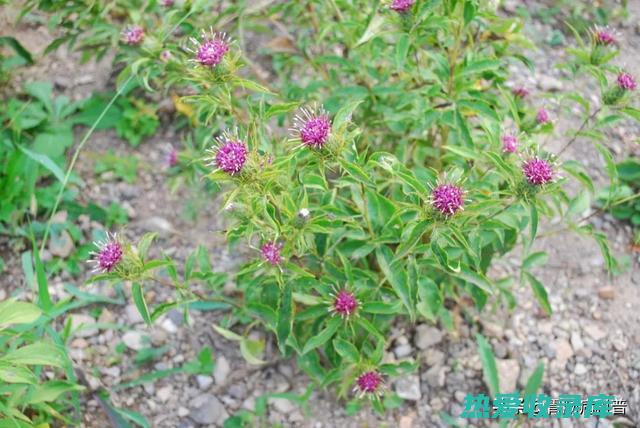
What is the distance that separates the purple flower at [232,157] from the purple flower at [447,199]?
23.9 inches

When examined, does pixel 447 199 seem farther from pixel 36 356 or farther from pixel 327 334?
pixel 36 356

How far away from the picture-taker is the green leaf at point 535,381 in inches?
122

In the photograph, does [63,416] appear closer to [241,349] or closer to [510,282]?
[241,349]

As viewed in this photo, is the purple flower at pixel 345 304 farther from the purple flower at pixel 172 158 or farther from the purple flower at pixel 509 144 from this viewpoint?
the purple flower at pixel 172 158

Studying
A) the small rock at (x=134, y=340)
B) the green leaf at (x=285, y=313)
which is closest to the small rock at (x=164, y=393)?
the small rock at (x=134, y=340)

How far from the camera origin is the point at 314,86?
3334 millimetres

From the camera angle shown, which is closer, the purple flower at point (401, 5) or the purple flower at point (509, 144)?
the purple flower at point (401, 5)

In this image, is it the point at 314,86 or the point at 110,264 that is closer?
the point at 110,264

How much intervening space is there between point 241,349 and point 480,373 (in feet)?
3.64

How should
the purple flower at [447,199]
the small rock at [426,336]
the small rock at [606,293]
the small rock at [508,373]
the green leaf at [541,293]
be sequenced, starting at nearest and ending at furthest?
the purple flower at [447,199], the green leaf at [541,293], the small rock at [508,373], the small rock at [426,336], the small rock at [606,293]

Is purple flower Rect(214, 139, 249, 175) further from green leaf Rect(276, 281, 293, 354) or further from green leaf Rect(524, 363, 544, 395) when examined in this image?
green leaf Rect(524, 363, 544, 395)

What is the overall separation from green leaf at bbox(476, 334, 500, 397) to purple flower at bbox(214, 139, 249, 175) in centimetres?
157

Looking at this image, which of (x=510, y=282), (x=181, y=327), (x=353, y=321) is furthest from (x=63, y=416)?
(x=510, y=282)

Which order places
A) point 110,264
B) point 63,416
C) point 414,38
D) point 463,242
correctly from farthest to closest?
point 63,416, point 414,38, point 110,264, point 463,242
